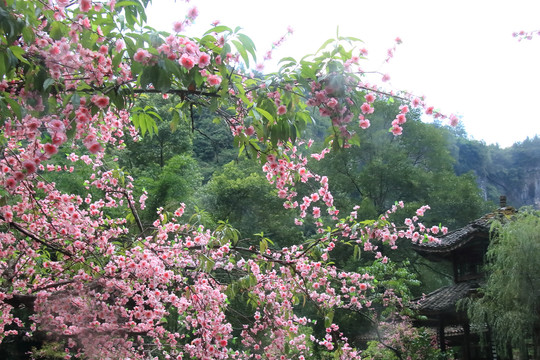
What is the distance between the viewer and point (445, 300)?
420 inches

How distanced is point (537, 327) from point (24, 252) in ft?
26.4

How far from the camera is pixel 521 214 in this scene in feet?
30.7

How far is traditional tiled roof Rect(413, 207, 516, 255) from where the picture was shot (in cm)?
1030

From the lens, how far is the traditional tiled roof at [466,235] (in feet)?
33.8

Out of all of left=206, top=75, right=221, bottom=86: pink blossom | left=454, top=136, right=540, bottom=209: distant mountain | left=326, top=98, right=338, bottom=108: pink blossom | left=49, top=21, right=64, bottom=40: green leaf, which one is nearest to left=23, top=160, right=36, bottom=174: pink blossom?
left=49, top=21, right=64, bottom=40: green leaf

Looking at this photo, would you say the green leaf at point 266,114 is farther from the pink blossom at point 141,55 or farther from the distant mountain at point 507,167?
the distant mountain at point 507,167

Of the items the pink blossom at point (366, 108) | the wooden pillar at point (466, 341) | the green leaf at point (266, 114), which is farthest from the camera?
the wooden pillar at point (466, 341)

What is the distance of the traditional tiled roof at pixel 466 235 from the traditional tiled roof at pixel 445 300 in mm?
871

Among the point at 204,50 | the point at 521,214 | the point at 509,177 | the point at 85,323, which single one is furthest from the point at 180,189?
the point at 509,177

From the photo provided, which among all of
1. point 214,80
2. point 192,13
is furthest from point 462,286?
point 192,13

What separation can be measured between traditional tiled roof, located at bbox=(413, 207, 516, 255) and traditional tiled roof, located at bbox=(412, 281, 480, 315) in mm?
871

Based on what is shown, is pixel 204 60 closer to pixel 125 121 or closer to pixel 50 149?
pixel 50 149

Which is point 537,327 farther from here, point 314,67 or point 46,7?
point 46,7

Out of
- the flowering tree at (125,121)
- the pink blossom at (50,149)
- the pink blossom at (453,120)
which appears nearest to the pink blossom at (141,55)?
the flowering tree at (125,121)
